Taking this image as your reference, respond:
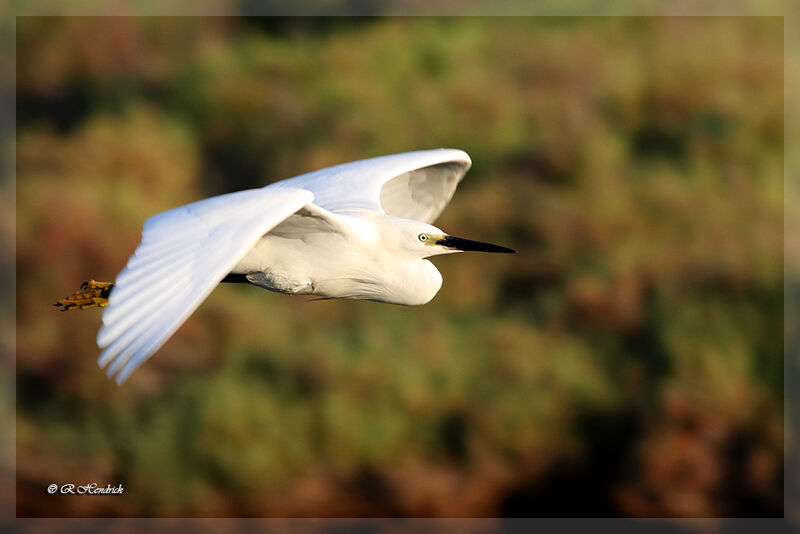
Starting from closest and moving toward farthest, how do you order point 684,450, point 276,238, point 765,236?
point 276,238 → point 684,450 → point 765,236

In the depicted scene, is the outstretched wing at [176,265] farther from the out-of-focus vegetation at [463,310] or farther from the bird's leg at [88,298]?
the out-of-focus vegetation at [463,310]

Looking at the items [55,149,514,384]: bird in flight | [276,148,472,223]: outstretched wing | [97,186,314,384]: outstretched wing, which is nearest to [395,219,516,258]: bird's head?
[55,149,514,384]: bird in flight

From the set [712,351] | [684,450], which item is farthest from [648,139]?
[684,450]

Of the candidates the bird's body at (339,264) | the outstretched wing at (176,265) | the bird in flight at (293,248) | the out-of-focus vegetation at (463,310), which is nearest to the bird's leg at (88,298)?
the bird in flight at (293,248)

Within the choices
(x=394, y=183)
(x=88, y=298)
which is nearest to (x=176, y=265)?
(x=88, y=298)

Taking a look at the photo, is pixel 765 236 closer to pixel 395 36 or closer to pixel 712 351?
pixel 712 351

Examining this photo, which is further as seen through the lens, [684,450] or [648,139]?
[648,139]

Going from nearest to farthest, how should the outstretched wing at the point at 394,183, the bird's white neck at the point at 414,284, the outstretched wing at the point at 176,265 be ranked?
the outstretched wing at the point at 176,265, the bird's white neck at the point at 414,284, the outstretched wing at the point at 394,183

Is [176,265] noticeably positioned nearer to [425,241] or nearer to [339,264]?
[339,264]
